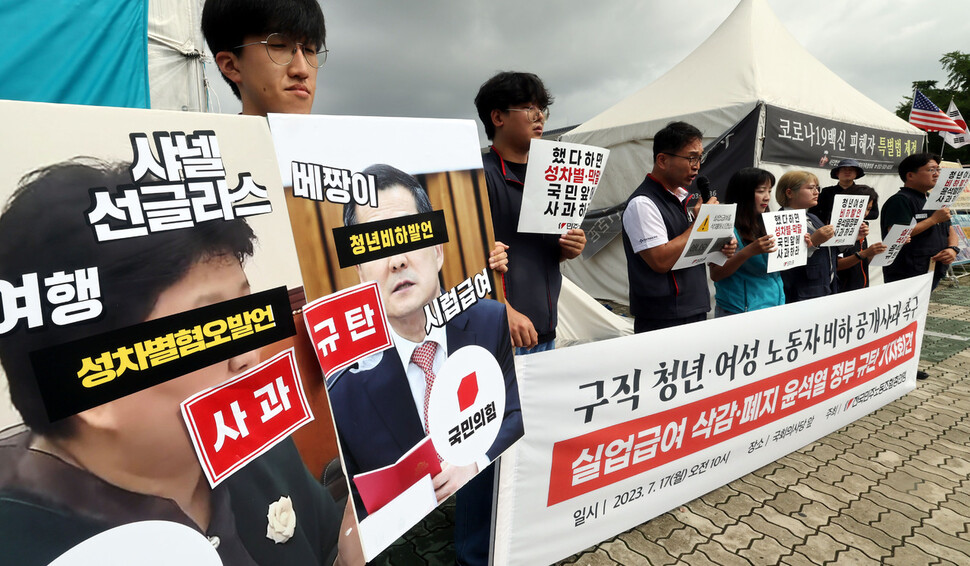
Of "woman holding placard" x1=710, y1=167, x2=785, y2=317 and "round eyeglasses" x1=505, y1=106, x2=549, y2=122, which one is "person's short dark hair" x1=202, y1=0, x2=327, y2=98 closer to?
"round eyeglasses" x1=505, y1=106, x2=549, y2=122

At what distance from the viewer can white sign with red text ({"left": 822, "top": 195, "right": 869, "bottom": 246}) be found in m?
3.05

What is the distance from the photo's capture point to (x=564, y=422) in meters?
1.81

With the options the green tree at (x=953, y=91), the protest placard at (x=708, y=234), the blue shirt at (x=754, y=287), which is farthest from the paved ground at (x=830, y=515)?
the green tree at (x=953, y=91)

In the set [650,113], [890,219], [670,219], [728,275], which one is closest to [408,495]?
[670,219]

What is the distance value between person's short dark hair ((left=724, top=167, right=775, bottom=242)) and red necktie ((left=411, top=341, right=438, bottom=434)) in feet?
7.86

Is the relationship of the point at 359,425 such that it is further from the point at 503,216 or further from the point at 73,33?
the point at 73,33

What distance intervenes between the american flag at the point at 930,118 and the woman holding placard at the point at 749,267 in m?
8.69

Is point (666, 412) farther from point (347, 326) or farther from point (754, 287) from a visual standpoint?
point (347, 326)

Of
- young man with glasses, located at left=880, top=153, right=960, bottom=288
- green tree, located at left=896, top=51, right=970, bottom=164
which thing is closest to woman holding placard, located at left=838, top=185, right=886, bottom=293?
young man with glasses, located at left=880, top=153, right=960, bottom=288

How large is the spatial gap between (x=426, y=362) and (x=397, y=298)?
0.17 meters

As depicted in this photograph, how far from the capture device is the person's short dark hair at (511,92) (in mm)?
1954

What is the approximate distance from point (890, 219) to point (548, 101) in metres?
3.48

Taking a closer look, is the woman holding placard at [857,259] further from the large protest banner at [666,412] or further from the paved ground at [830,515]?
the paved ground at [830,515]

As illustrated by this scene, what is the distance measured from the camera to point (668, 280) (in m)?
2.48
